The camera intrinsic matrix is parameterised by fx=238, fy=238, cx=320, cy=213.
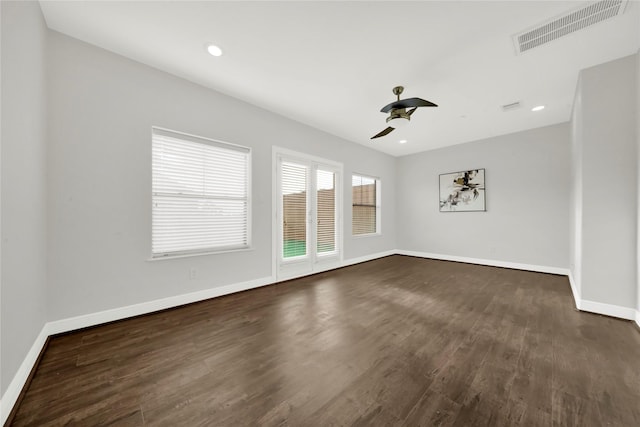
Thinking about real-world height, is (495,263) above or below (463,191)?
below

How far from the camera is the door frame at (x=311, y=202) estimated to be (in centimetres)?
392

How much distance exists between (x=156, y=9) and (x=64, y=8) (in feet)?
2.58

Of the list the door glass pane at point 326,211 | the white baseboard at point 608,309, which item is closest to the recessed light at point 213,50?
the door glass pane at point 326,211

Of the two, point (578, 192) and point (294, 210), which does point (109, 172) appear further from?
point (578, 192)

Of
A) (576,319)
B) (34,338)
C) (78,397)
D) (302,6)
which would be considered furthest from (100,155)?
(576,319)

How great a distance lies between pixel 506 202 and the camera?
5.13m

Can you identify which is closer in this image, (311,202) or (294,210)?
(294,210)

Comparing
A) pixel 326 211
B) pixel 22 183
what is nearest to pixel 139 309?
pixel 22 183

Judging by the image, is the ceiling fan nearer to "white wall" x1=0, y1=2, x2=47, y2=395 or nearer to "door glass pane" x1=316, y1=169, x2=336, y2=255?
"door glass pane" x1=316, y1=169, x2=336, y2=255

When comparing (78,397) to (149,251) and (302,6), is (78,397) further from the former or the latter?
(302,6)

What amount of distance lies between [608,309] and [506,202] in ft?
9.48

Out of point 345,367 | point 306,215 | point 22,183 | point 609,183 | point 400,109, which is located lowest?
point 345,367

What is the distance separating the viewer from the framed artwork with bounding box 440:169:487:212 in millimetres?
5465

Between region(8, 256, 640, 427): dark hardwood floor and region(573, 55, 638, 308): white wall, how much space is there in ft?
1.50
